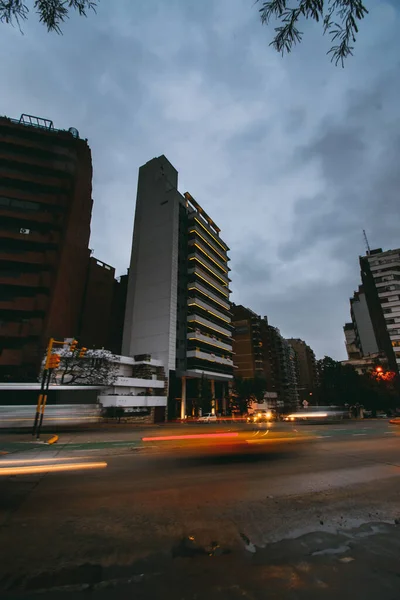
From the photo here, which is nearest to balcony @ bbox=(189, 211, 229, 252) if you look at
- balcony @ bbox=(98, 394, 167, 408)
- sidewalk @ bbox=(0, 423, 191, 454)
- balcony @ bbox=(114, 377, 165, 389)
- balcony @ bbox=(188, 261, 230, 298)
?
balcony @ bbox=(188, 261, 230, 298)

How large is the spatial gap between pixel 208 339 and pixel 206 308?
690cm

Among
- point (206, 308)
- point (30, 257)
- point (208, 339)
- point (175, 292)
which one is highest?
point (30, 257)

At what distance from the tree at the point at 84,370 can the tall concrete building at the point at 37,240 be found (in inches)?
134

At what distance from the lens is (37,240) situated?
145 feet

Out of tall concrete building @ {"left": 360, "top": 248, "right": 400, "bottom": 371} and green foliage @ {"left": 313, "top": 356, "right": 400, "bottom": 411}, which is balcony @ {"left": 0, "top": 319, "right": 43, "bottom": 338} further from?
tall concrete building @ {"left": 360, "top": 248, "right": 400, "bottom": 371}

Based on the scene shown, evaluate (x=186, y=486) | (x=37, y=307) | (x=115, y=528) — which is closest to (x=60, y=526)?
(x=115, y=528)

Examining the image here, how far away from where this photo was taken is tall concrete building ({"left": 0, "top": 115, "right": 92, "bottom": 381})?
40219 mm

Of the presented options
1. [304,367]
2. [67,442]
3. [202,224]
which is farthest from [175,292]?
[304,367]

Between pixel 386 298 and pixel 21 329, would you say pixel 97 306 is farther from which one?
pixel 386 298

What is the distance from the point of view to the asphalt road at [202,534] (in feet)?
8.81

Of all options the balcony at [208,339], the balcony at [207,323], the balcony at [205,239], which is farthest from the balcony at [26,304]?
the balcony at [205,239]

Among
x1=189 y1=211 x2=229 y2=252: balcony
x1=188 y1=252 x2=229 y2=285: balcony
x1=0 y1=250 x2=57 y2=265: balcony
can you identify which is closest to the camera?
x1=0 y1=250 x2=57 y2=265: balcony

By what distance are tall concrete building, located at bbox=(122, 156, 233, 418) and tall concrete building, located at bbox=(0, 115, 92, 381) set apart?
40.6ft

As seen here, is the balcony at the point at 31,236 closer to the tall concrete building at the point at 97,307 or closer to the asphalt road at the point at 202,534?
the tall concrete building at the point at 97,307
